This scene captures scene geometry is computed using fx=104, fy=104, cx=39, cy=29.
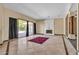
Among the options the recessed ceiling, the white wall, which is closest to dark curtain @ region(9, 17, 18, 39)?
the white wall

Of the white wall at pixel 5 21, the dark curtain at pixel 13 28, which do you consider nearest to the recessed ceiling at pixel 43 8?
the white wall at pixel 5 21

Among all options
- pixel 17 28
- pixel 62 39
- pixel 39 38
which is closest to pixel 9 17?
pixel 17 28

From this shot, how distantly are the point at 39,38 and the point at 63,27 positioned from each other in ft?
6.25

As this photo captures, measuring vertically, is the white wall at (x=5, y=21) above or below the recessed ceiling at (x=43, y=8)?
below

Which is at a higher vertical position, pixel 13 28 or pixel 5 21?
pixel 5 21

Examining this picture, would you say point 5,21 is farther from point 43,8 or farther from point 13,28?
point 43,8

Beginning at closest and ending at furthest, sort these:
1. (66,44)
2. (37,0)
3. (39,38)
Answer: (37,0) → (66,44) → (39,38)

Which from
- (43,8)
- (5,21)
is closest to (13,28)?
(5,21)

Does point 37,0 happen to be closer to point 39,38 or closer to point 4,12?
point 4,12

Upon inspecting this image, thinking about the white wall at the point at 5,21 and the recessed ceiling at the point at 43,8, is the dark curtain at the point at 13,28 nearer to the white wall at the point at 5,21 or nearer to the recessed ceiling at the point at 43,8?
the white wall at the point at 5,21

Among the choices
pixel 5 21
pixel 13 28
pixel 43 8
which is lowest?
pixel 13 28

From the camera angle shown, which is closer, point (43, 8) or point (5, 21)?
point (5, 21)

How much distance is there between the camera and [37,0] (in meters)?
1.58

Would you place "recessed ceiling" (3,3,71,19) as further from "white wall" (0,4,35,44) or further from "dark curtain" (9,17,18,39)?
"dark curtain" (9,17,18,39)
